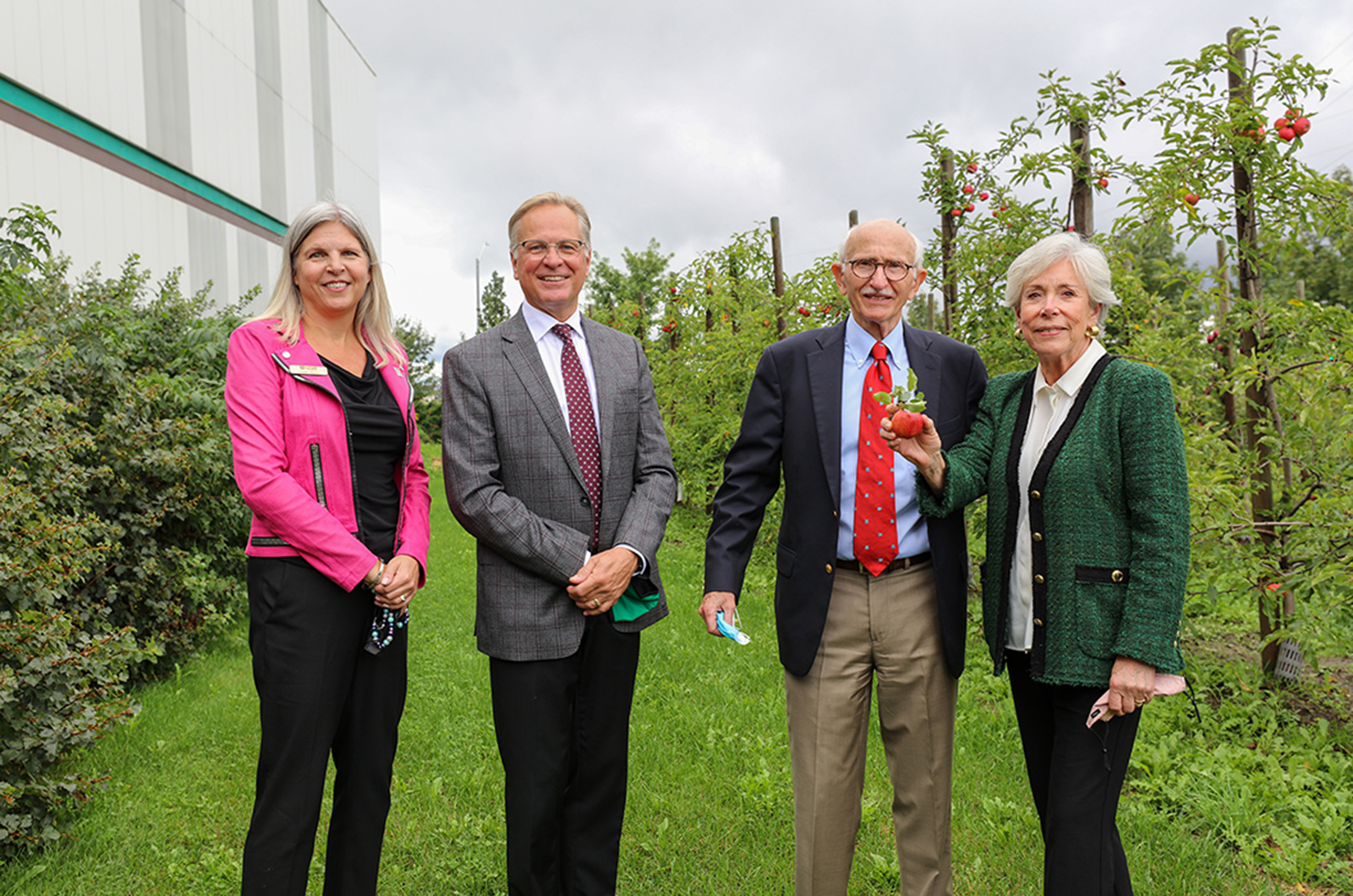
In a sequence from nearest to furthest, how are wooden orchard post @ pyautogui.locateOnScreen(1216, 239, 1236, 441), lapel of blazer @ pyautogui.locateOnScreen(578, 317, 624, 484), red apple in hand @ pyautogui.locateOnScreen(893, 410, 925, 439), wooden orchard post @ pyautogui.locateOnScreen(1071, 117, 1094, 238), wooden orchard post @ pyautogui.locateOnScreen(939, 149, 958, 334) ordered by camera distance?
red apple in hand @ pyautogui.locateOnScreen(893, 410, 925, 439) < lapel of blazer @ pyautogui.locateOnScreen(578, 317, 624, 484) < wooden orchard post @ pyautogui.locateOnScreen(1216, 239, 1236, 441) < wooden orchard post @ pyautogui.locateOnScreen(1071, 117, 1094, 238) < wooden orchard post @ pyautogui.locateOnScreen(939, 149, 958, 334)

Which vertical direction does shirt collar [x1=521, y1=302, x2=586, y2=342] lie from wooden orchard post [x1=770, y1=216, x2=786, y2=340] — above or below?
below

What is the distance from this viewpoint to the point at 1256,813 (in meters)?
3.33

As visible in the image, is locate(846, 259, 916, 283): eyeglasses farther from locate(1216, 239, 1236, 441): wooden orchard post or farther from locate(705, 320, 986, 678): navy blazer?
locate(1216, 239, 1236, 441): wooden orchard post

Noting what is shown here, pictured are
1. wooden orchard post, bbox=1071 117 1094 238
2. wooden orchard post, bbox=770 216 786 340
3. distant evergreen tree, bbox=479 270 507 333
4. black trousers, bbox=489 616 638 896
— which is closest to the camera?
black trousers, bbox=489 616 638 896

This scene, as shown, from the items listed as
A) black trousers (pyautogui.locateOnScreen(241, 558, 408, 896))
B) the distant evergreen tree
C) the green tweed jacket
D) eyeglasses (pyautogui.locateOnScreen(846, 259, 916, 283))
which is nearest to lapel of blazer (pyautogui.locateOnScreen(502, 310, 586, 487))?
black trousers (pyautogui.locateOnScreen(241, 558, 408, 896))

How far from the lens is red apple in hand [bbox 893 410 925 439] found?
2.12 m

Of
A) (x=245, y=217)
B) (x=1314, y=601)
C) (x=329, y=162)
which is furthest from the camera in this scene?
(x=329, y=162)

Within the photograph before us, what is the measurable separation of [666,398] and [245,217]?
411 inches

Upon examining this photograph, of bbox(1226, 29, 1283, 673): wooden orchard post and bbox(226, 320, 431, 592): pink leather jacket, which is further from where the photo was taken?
bbox(1226, 29, 1283, 673): wooden orchard post

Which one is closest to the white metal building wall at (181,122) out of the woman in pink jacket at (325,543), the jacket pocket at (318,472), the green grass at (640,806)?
the green grass at (640,806)

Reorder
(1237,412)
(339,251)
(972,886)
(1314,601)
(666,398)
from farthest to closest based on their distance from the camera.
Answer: (666,398) < (1237,412) < (1314,601) < (972,886) < (339,251)

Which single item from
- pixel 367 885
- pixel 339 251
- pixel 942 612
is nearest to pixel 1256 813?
pixel 942 612

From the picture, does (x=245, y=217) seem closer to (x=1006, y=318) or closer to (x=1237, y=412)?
(x=1006, y=318)

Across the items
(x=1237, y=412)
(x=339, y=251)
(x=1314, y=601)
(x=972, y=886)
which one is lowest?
(x=972, y=886)
